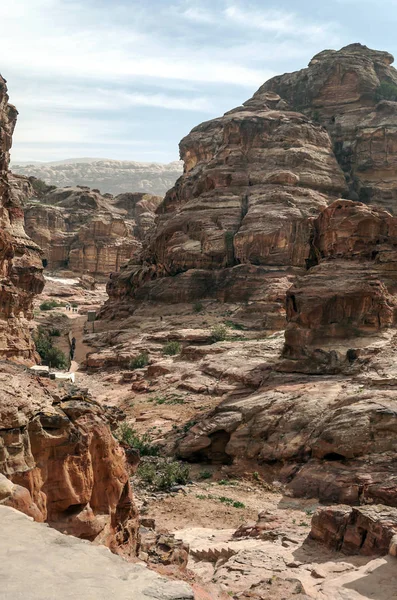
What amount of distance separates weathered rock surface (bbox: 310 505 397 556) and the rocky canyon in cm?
4

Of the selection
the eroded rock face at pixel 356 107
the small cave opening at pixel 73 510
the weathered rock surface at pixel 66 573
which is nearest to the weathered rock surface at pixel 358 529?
the small cave opening at pixel 73 510

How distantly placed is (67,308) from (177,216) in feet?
61.0

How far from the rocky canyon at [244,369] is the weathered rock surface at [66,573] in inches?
12.5

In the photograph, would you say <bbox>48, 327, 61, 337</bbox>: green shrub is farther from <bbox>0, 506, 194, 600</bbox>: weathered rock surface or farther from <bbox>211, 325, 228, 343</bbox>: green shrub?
<bbox>0, 506, 194, 600</bbox>: weathered rock surface

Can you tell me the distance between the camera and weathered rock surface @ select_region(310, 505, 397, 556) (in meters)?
10.3

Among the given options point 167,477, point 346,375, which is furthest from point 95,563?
point 346,375

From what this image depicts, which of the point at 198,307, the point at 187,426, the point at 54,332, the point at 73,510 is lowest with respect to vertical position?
the point at 54,332

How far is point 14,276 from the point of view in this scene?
31.6m

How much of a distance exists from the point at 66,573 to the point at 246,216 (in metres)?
43.9

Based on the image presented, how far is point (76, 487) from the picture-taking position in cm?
738

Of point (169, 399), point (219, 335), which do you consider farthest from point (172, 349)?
point (169, 399)

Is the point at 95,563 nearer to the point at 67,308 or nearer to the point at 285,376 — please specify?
the point at 285,376

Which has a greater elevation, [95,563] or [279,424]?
[95,563]

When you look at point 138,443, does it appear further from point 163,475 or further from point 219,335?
point 219,335
